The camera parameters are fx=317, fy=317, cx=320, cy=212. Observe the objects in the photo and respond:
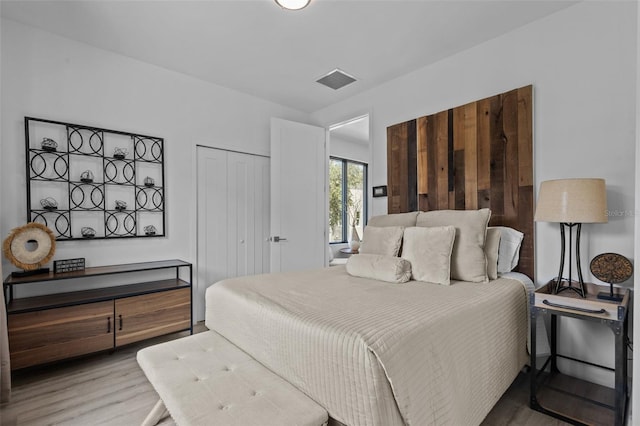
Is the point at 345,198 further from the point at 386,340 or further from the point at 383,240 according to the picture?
the point at 386,340

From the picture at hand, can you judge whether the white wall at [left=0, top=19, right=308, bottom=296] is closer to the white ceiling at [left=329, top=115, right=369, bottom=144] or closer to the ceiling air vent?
the ceiling air vent

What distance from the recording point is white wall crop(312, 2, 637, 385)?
2078 millimetres

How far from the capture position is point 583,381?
2227 mm

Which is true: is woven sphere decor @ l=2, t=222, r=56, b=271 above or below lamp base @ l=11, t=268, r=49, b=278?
above

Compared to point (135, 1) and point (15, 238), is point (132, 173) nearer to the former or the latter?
point (15, 238)

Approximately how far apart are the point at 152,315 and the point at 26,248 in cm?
106

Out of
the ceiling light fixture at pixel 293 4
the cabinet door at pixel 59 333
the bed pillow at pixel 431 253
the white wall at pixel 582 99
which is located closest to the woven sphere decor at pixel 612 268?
the white wall at pixel 582 99

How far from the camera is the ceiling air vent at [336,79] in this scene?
3.34 m

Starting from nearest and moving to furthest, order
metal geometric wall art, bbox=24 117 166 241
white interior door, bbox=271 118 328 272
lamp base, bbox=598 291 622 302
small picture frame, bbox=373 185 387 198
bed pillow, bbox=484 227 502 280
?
lamp base, bbox=598 291 622 302, bed pillow, bbox=484 227 502 280, metal geometric wall art, bbox=24 117 166 241, small picture frame, bbox=373 185 387 198, white interior door, bbox=271 118 328 272

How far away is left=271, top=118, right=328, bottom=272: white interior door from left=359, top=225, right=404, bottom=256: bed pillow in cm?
135

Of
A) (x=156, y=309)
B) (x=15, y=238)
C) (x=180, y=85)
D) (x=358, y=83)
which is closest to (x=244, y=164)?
(x=180, y=85)

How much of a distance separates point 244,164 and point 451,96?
7.93 feet

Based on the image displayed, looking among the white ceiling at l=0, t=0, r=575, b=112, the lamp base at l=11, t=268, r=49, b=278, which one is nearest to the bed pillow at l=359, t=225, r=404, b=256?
the white ceiling at l=0, t=0, r=575, b=112

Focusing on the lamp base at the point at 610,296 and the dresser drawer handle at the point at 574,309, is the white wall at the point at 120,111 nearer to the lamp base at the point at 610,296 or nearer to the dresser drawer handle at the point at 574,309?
the dresser drawer handle at the point at 574,309
